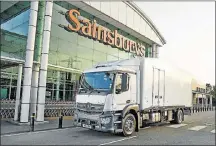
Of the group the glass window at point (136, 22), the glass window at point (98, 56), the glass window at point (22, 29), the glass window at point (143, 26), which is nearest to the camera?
the glass window at point (22, 29)

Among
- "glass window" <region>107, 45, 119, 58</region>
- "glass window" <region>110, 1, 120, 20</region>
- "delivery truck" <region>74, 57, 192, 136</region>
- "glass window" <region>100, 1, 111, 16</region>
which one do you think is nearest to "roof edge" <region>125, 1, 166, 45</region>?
"glass window" <region>110, 1, 120, 20</region>

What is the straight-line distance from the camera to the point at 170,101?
13797mm

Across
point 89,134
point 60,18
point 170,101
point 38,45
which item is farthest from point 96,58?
point 89,134

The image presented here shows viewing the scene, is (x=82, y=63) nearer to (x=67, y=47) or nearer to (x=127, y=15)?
(x=67, y=47)

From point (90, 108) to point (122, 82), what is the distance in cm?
171

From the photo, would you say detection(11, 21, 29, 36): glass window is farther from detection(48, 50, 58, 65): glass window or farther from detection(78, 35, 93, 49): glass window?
detection(78, 35, 93, 49): glass window

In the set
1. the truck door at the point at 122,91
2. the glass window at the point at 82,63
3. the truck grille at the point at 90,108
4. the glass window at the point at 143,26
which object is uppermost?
the glass window at the point at 143,26

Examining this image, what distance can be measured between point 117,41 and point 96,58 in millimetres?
3077

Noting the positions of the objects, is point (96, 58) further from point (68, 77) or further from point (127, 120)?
point (127, 120)

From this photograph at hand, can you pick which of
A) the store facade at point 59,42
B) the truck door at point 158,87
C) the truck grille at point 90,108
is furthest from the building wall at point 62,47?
the truck door at point 158,87

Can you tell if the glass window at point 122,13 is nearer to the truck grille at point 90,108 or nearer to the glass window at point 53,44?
the glass window at point 53,44

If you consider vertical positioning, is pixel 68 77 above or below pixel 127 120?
above

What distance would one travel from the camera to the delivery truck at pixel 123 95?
954 centimetres

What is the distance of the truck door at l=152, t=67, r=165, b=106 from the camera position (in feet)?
39.4
